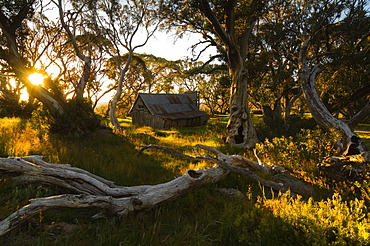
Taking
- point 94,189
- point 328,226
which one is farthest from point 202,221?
point 94,189

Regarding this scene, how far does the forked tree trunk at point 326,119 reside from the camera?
666 centimetres

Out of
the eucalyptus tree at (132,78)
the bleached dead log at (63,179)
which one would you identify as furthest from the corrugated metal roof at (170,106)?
the bleached dead log at (63,179)

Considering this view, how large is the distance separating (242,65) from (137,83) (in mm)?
34320

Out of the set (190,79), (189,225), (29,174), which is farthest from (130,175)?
(190,79)

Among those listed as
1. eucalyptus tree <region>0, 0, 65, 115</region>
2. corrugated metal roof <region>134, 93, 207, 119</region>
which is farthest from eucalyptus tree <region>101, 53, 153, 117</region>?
eucalyptus tree <region>0, 0, 65, 115</region>

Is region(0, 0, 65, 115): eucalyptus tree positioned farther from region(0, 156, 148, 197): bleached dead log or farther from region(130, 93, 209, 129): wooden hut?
region(130, 93, 209, 129): wooden hut

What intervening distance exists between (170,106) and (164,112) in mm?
2037

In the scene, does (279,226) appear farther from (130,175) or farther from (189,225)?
(130,175)

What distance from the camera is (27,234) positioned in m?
2.81

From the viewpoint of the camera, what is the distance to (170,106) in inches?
1059

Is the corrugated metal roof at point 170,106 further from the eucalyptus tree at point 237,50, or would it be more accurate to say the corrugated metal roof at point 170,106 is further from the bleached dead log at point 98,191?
the bleached dead log at point 98,191

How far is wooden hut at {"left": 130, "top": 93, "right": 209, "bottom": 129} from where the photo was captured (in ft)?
79.6

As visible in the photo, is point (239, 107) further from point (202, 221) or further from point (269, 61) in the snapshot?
point (202, 221)

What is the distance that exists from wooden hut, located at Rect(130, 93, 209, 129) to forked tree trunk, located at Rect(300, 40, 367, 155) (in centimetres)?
1641
